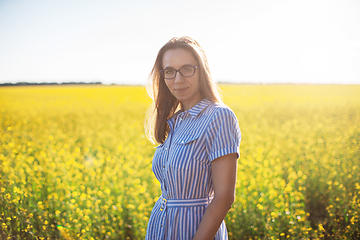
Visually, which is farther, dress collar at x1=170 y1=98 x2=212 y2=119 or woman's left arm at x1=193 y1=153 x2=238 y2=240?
dress collar at x1=170 y1=98 x2=212 y2=119

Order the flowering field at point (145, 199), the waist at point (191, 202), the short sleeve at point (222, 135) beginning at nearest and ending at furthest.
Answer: the short sleeve at point (222, 135)
the waist at point (191, 202)
the flowering field at point (145, 199)

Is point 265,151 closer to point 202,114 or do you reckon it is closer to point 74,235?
point 74,235

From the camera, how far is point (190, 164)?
4.08 feet

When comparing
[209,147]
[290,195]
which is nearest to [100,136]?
[290,195]

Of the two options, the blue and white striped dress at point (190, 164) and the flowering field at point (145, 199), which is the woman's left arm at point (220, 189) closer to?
the blue and white striped dress at point (190, 164)

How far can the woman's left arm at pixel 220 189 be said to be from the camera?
114 cm

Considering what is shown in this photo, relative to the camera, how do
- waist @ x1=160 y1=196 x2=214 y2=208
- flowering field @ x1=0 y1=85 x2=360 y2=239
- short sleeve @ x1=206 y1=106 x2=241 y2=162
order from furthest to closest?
flowering field @ x1=0 y1=85 x2=360 y2=239, waist @ x1=160 y1=196 x2=214 y2=208, short sleeve @ x1=206 y1=106 x2=241 y2=162

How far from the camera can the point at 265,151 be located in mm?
5520

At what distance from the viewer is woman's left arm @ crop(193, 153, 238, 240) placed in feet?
3.75

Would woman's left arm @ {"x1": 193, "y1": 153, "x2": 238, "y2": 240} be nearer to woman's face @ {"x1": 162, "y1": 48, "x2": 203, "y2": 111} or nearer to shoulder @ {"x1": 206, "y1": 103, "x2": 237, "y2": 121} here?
shoulder @ {"x1": 206, "y1": 103, "x2": 237, "y2": 121}

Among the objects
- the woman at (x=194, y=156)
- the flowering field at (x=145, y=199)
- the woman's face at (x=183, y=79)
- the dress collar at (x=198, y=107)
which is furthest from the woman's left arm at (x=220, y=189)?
the flowering field at (x=145, y=199)

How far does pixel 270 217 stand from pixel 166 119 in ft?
6.74

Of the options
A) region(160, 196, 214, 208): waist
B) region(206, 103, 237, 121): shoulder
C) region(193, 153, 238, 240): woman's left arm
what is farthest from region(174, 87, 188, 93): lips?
region(160, 196, 214, 208): waist

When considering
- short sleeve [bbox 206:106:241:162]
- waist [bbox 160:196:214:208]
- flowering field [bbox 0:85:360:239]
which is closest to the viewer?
short sleeve [bbox 206:106:241:162]
